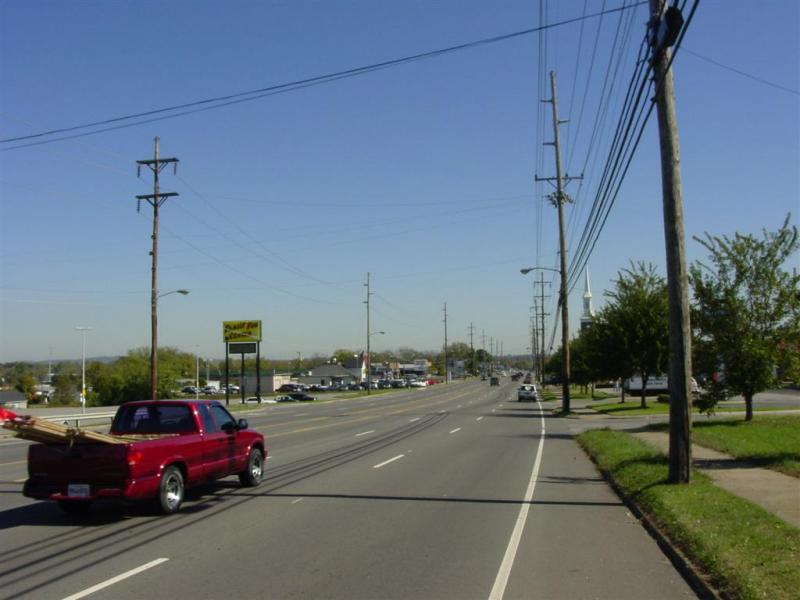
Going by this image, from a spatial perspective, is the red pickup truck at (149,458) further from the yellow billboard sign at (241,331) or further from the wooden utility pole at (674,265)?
the yellow billboard sign at (241,331)

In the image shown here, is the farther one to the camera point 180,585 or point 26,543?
point 26,543

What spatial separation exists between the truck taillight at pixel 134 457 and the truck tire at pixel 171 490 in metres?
0.66

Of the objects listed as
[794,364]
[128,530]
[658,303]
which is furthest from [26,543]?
[658,303]

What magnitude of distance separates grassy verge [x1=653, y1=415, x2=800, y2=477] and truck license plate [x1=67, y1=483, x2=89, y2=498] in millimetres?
11703

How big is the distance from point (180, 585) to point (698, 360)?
20.8m

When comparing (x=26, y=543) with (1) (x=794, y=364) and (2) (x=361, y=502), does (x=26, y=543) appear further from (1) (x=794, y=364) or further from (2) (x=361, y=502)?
(1) (x=794, y=364)

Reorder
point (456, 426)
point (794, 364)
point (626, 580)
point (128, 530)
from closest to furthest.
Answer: point (626, 580), point (128, 530), point (794, 364), point (456, 426)

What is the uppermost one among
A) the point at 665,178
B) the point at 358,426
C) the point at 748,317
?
the point at 665,178

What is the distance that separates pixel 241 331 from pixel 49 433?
68.3m

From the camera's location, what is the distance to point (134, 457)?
10297 millimetres

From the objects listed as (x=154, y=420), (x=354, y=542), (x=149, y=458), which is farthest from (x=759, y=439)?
(x=149, y=458)

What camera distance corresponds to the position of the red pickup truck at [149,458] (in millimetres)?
10297

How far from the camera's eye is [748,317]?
24172 mm

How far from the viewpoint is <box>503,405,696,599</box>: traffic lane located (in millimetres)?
7203
